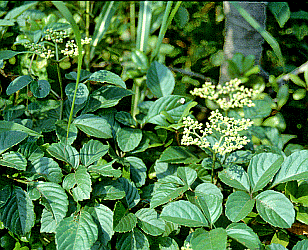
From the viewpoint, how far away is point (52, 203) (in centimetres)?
73

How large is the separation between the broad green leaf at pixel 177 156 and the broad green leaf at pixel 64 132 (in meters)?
→ 0.25

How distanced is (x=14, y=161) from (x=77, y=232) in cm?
23

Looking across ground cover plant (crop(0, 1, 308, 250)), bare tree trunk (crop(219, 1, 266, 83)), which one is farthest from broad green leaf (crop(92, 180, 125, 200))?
bare tree trunk (crop(219, 1, 266, 83))

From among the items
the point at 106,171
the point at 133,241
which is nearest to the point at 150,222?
the point at 133,241

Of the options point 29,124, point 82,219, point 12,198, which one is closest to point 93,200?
point 82,219

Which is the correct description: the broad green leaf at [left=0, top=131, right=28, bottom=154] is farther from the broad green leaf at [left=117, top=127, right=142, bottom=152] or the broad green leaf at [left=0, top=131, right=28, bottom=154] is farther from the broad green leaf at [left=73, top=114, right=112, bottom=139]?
the broad green leaf at [left=117, top=127, right=142, bottom=152]

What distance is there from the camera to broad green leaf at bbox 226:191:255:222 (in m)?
0.68

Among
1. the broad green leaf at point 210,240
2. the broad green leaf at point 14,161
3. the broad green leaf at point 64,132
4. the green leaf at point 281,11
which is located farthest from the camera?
the green leaf at point 281,11

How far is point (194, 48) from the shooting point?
1530 mm

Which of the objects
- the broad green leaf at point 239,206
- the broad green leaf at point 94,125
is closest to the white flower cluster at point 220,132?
the broad green leaf at point 239,206

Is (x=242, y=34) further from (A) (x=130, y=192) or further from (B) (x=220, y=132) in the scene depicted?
(A) (x=130, y=192)

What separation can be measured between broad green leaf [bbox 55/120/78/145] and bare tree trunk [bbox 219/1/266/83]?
672 mm

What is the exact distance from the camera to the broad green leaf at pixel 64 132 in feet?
2.74

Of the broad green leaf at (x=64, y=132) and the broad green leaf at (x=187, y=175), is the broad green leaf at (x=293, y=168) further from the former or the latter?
the broad green leaf at (x=64, y=132)
